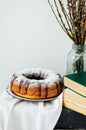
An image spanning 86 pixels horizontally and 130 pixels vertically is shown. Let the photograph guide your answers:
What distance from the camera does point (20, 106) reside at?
0.88 metres

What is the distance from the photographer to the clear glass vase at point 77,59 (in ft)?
3.33

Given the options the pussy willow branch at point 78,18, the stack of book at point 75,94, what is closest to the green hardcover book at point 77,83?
the stack of book at point 75,94

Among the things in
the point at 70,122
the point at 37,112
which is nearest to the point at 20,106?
the point at 37,112

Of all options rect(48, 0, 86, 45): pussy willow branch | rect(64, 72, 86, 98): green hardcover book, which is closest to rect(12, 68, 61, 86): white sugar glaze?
rect(64, 72, 86, 98): green hardcover book

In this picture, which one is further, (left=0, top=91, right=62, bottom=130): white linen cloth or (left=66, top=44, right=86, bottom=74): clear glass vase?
(left=66, top=44, right=86, bottom=74): clear glass vase

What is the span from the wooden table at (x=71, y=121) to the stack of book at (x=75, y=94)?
0.03 m

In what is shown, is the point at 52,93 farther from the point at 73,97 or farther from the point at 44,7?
the point at 44,7

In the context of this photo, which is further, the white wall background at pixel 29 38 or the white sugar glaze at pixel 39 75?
the white wall background at pixel 29 38

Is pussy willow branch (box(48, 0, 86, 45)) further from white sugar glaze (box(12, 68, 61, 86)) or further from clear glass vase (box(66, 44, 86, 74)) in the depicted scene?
white sugar glaze (box(12, 68, 61, 86))

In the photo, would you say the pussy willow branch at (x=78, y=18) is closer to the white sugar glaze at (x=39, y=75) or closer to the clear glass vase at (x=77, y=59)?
the clear glass vase at (x=77, y=59)

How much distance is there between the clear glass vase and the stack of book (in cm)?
11

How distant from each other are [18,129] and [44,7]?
55 centimetres

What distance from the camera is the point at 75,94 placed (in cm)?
88

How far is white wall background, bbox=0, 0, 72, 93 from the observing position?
3.84 ft
